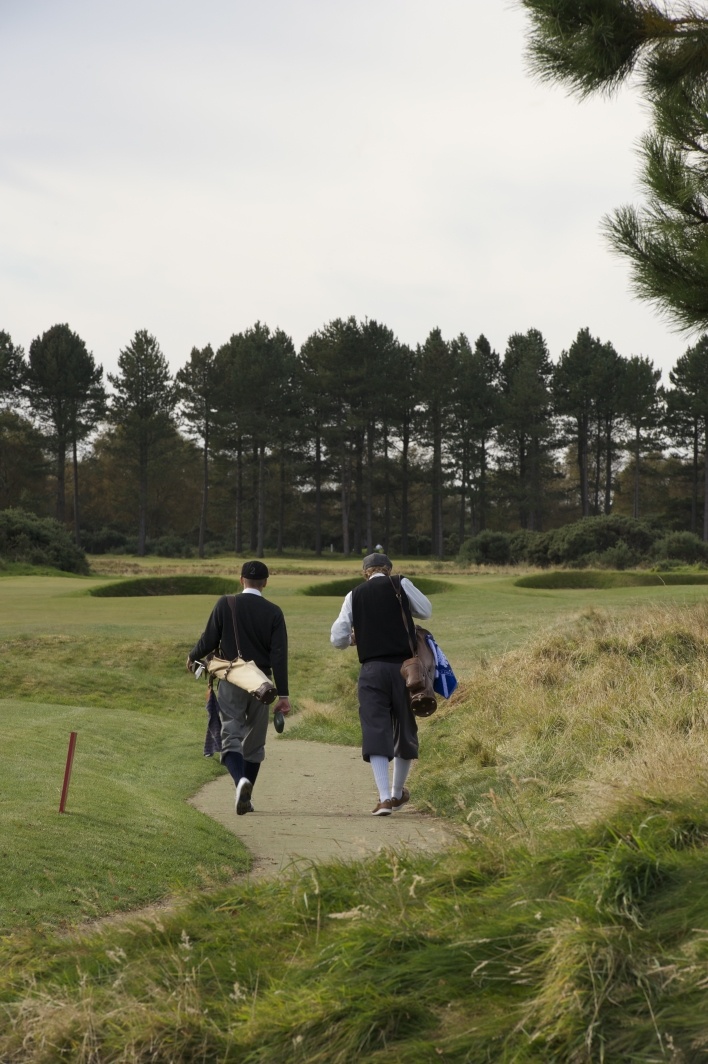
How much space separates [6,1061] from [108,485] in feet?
262

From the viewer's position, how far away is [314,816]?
28.6 feet

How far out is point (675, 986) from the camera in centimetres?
390

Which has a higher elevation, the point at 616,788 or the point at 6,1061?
the point at 616,788

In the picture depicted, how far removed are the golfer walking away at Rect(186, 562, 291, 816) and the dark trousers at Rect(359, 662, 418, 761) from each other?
2.21ft

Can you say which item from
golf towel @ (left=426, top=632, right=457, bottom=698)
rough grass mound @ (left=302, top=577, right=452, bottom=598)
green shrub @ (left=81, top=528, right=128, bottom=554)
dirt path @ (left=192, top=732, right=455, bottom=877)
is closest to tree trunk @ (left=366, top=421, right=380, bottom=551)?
green shrub @ (left=81, top=528, right=128, bottom=554)

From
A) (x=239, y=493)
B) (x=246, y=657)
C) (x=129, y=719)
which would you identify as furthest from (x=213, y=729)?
(x=239, y=493)

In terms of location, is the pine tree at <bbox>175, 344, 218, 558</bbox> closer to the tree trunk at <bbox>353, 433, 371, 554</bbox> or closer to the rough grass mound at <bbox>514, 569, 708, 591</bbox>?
the tree trunk at <bbox>353, 433, 371, 554</bbox>

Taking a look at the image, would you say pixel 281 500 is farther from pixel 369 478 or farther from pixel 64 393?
pixel 64 393

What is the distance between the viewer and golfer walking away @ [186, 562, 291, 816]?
28.2 ft

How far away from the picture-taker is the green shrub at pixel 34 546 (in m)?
44.3

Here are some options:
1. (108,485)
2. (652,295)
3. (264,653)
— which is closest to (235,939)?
(264,653)

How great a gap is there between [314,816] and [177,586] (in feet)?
93.2

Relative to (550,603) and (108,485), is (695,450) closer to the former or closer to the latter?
(108,485)

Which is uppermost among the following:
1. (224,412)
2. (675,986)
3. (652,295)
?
(224,412)
